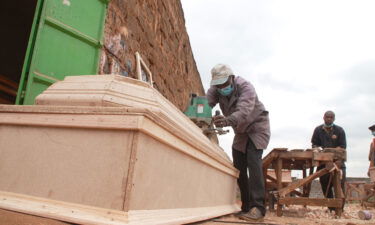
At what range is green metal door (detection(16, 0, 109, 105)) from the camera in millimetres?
3309

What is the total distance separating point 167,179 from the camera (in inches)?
70.9

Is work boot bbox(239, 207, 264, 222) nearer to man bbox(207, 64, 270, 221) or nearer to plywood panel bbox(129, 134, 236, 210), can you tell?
man bbox(207, 64, 270, 221)

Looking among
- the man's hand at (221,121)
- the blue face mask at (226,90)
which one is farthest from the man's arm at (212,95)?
the man's hand at (221,121)

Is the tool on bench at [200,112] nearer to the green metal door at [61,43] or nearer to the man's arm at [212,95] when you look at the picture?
the man's arm at [212,95]

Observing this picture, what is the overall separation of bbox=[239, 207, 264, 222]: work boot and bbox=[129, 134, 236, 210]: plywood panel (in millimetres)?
426

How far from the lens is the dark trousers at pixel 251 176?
3.03 metres

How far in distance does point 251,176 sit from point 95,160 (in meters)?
2.02

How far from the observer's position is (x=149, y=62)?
19.3ft

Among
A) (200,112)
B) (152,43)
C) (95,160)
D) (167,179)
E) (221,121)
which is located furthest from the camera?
(152,43)

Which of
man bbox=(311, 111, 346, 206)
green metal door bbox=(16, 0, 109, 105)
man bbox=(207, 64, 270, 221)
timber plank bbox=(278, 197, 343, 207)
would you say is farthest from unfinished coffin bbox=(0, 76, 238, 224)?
man bbox=(311, 111, 346, 206)

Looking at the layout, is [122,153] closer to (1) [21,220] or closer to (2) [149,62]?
(1) [21,220]

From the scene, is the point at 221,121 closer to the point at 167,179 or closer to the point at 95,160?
the point at 167,179

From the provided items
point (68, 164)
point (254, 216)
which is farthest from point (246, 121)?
point (68, 164)

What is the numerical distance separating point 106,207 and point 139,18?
4.49 meters
